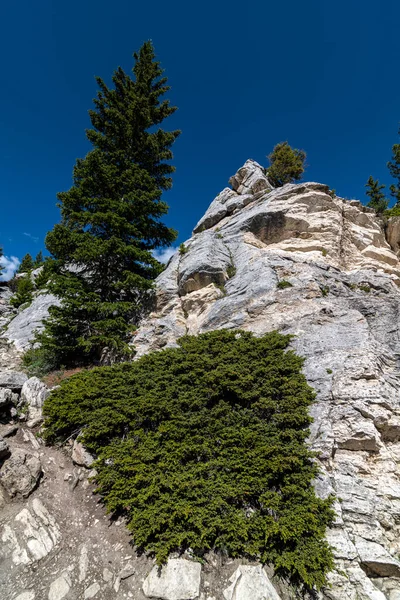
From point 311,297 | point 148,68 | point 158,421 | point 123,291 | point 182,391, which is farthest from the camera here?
point 148,68

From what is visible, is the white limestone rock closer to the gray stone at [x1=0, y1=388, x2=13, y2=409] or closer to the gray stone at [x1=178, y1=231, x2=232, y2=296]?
the gray stone at [x1=0, y1=388, x2=13, y2=409]

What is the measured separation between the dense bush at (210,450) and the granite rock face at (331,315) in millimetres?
598

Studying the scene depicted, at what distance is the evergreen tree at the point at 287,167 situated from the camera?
30.8m

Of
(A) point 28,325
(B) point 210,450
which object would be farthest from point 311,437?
(A) point 28,325

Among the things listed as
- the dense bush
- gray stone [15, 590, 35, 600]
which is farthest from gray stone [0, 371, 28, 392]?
gray stone [15, 590, 35, 600]

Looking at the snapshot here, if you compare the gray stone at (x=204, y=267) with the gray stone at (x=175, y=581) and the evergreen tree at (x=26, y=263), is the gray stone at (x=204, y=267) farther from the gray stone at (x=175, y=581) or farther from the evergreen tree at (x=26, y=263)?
the evergreen tree at (x=26, y=263)

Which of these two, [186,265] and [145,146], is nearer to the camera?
[186,265]

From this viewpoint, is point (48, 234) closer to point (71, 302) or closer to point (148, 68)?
point (71, 302)

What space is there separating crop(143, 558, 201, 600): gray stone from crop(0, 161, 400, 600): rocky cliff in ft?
0.05

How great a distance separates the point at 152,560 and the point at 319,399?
5.36 meters

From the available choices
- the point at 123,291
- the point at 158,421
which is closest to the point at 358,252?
the point at 123,291

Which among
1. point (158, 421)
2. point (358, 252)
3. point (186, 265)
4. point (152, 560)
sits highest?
point (358, 252)

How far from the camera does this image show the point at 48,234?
14.5m

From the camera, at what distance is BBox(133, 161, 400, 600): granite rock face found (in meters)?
5.12
